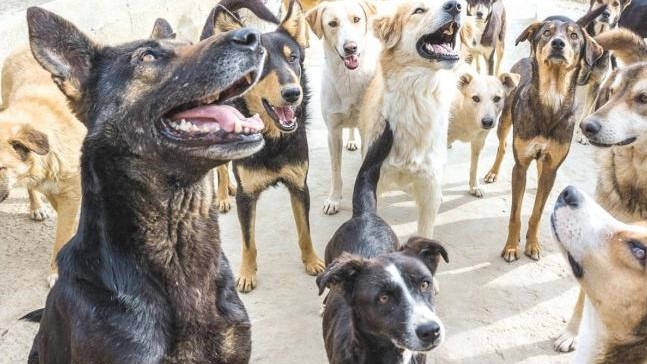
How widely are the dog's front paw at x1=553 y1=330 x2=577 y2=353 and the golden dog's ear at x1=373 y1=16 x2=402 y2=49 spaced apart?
7.75 feet

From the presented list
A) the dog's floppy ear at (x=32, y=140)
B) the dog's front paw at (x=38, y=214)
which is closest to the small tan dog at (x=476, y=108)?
the dog's floppy ear at (x=32, y=140)

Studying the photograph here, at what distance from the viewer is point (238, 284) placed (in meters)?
4.23

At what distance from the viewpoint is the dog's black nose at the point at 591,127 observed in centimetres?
339

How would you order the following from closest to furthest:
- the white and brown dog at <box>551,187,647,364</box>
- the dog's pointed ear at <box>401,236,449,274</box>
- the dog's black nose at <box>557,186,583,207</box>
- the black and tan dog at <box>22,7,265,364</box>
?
the black and tan dog at <box>22,7,265,364</box>, the white and brown dog at <box>551,187,647,364</box>, the dog's black nose at <box>557,186,583,207</box>, the dog's pointed ear at <box>401,236,449,274</box>

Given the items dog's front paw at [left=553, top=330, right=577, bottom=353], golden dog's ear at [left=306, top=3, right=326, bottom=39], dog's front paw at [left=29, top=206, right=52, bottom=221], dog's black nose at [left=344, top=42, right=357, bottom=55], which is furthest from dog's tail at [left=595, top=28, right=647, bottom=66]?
dog's front paw at [left=29, top=206, right=52, bottom=221]

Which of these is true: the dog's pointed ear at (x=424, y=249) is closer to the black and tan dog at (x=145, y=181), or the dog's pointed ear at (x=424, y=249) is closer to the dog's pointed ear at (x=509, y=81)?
the black and tan dog at (x=145, y=181)

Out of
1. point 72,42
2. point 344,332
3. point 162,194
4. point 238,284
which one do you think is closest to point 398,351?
point 344,332

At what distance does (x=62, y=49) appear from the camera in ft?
7.19

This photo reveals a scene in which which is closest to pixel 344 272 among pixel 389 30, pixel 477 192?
pixel 389 30

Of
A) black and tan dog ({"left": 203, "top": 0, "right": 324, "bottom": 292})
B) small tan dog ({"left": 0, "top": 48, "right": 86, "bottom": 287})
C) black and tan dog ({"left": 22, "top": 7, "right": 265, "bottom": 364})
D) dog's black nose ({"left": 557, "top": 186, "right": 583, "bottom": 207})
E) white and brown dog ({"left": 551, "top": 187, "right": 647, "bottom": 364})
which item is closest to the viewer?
black and tan dog ({"left": 22, "top": 7, "right": 265, "bottom": 364})

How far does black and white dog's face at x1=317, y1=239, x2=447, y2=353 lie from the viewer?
265cm

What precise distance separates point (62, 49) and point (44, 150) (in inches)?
71.3

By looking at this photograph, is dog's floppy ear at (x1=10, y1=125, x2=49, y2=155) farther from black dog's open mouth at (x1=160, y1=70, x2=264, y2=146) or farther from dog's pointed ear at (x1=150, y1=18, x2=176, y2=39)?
black dog's open mouth at (x1=160, y1=70, x2=264, y2=146)

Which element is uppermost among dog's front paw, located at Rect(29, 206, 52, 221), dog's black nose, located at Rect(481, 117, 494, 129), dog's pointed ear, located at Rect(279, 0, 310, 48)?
dog's pointed ear, located at Rect(279, 0, 310, 48)
